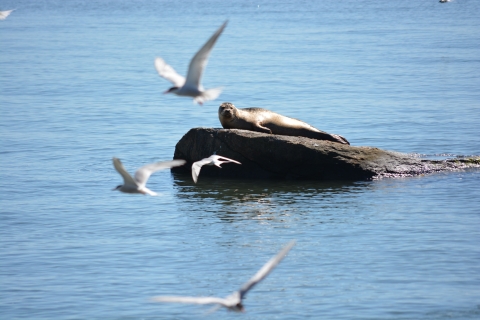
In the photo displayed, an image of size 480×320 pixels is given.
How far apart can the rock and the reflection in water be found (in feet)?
0.72

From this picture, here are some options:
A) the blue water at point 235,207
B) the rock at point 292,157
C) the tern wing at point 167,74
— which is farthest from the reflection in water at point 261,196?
the tern wing at point 167,74

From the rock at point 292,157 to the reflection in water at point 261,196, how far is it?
220 mm

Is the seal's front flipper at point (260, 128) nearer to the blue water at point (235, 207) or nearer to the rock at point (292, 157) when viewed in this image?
the rock at point (292, 157)

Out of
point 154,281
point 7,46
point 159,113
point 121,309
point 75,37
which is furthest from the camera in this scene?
point 75,37

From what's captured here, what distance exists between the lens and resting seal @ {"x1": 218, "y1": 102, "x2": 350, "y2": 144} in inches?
737

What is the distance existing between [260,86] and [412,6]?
6425 cm

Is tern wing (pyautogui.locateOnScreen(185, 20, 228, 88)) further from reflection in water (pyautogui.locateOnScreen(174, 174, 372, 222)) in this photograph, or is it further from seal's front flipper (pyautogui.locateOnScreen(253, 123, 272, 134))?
seal's front flipper (pyautogui.locateOnScreen(253, 123, 272, 134))

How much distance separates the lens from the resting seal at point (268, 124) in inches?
737

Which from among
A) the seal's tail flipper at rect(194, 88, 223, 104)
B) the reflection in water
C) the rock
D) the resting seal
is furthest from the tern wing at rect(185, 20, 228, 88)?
the resting seal

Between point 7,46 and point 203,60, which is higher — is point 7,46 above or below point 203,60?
below

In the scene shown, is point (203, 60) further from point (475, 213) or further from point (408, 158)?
point (408, 158)

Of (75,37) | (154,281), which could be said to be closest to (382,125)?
(154,281)

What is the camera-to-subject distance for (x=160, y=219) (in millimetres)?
16797

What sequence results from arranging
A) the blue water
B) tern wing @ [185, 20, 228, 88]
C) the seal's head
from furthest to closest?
1. the seal's head
2. the blue water
3. tern wing @ [185, 20, 228, 88]
